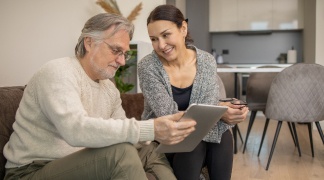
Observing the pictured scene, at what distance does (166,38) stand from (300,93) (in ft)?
5.13

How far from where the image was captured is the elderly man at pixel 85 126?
1.20m

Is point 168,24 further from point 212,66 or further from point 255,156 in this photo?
point 255,156

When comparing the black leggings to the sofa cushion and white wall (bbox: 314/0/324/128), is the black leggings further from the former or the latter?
white wall (bbox: 314/0/324/128)

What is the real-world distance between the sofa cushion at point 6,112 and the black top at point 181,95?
2.35 feet

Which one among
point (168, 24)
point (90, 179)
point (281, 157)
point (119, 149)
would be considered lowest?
point (281, 157)

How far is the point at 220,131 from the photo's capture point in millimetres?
1755

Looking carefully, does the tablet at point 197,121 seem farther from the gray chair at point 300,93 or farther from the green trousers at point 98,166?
the gray chair at point 300,93

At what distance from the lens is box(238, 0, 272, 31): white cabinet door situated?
662cm

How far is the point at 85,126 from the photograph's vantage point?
1.20 m

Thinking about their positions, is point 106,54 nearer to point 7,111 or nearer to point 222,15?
point 7,111

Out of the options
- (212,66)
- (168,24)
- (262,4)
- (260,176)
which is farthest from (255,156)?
(262,4)

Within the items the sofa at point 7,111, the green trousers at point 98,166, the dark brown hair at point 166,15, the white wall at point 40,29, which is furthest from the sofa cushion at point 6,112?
the white wall at point 40,29

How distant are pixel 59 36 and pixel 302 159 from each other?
9.31 ft

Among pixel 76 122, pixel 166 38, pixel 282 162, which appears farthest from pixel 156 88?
pixel 282 162
